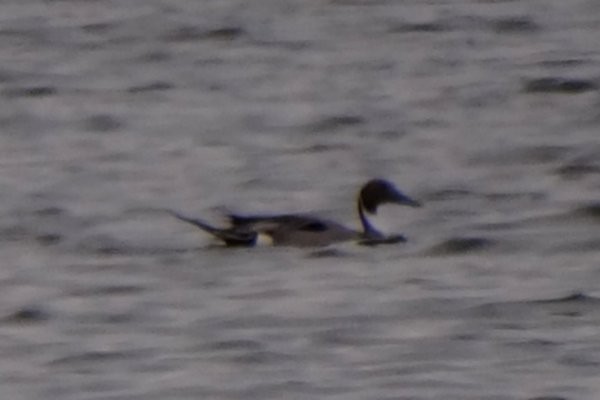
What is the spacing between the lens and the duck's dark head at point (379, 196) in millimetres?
16531

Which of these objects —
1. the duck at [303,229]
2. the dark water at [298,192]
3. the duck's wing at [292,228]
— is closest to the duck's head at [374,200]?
the duck at [303,229]

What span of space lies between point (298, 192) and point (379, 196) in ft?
3.62

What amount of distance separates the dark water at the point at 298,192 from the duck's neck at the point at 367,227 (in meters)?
0.23

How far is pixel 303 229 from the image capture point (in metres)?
15.8

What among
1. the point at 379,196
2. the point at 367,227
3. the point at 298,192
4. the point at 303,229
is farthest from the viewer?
the point at 298,192

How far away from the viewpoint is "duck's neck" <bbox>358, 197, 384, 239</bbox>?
1628cm

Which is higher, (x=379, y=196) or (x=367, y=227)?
(x=379, y=196)

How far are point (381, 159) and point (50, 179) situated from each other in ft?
6.07

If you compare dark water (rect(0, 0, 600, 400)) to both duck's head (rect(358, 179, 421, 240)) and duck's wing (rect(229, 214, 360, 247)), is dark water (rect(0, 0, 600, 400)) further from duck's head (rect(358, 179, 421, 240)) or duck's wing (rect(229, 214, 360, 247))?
duck's head (rect(358, 179, 421, 240))

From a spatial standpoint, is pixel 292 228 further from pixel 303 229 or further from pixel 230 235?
pixel 230 235

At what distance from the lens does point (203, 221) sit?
16562mm

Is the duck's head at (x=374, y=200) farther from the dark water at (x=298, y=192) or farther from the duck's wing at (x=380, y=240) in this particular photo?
the dark water at (x=298, y=192)

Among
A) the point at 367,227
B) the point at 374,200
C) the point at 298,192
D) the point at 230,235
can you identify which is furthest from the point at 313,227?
the point at 298,192

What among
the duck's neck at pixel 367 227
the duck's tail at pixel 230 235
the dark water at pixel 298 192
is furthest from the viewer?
the duck's neck at pixel 367 227
